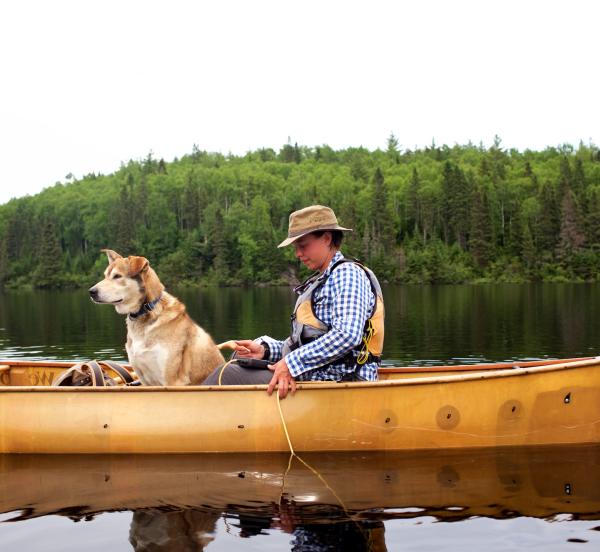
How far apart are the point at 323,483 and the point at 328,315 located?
1.74m

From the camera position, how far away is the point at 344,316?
24.6 ft

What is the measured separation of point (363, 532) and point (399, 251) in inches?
4126

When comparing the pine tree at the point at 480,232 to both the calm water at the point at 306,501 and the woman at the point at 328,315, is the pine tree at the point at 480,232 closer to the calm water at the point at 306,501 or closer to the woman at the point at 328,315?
the calm water at the point at 306,501

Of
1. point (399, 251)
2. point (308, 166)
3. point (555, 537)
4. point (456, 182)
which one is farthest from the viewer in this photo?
point (308, 166)

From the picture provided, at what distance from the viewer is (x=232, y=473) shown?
26.8 ft

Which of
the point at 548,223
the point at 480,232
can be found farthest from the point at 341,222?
the point at 548,223

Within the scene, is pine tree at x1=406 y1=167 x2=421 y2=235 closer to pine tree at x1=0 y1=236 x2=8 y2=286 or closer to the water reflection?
pine tree at x1=0 y1=236 x2=8 y2=286

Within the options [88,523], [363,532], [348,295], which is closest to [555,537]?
[363,532]

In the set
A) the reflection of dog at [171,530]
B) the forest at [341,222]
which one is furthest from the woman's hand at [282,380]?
the forest at [341,222]

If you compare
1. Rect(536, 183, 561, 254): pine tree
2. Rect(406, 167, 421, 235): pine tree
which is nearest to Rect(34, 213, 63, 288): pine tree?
Rect(406, 167, 421, 235): pine tree

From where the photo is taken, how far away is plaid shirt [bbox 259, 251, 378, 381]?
7.50 metres

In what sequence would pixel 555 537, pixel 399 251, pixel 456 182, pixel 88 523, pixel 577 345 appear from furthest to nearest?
pixel 456 182
pixel 399 251
pixel 577 345
pixel 88 523
pixel 555 537

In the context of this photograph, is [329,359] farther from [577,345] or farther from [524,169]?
[524,169]

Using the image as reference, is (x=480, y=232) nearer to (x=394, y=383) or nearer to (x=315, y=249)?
(x=394, y=383)
